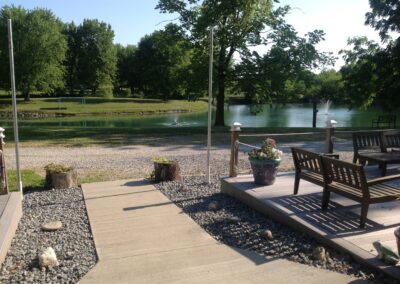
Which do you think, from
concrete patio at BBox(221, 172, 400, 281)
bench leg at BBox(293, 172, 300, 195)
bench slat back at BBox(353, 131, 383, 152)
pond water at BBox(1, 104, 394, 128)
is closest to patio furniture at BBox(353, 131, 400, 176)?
bench slat back at BBox(353, 131, 383, 152)

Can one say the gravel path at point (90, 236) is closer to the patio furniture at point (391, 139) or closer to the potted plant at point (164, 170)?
the potted plant at point (164, 170)

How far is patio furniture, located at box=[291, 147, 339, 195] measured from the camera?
532cm

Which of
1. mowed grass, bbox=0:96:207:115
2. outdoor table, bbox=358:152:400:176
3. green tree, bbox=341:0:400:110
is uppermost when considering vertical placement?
green tree, bbox=341:0:400:110

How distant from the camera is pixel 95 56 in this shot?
188 ft

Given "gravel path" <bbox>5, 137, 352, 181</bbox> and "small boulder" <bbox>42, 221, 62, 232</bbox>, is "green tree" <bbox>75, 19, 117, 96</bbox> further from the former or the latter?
"small boulder" <bbox>42, 221, 62, 232</bbox>

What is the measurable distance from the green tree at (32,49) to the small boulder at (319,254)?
4473 cm

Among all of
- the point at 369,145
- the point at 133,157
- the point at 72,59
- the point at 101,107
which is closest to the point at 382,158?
the point at 369,145

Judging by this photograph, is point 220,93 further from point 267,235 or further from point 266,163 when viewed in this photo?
point 267,235

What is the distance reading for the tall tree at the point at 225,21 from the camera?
17781mm

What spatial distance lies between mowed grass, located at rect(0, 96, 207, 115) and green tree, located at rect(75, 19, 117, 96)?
23.2ft

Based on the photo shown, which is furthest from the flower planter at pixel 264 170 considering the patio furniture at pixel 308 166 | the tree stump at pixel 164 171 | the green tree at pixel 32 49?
the green tree at pixel 32 49

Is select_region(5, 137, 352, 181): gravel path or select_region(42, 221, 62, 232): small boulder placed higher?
select_region(42, 221, 62, 232): small boulder

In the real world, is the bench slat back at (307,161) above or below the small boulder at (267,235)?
above

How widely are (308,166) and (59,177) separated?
14.1 ft
